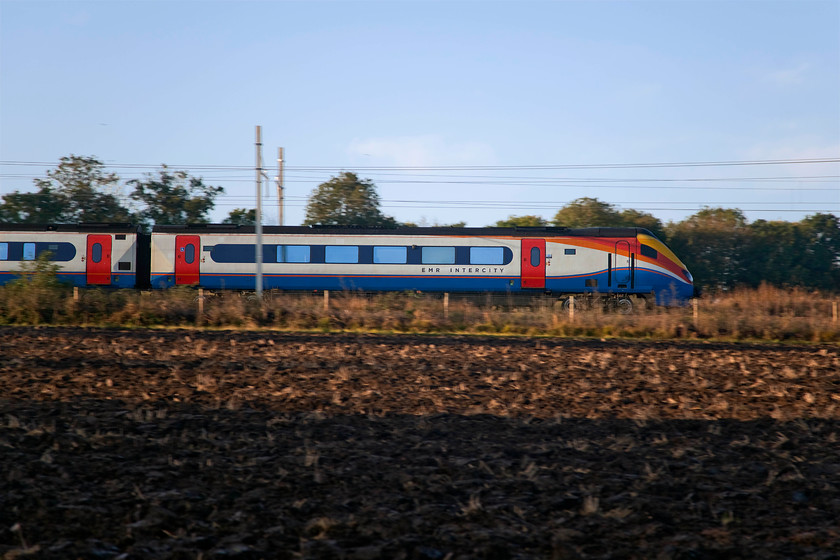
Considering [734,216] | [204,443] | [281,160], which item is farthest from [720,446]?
[734,216]

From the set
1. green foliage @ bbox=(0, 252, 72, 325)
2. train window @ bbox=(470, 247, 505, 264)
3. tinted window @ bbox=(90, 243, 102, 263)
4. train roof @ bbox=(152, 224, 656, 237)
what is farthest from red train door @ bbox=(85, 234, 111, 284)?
train window @ bbox=(470, 247, 505, 264)

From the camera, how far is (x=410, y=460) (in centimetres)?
723

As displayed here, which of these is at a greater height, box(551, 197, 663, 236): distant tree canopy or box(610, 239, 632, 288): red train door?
box(551, 197, 663, 236): distant tree canopy

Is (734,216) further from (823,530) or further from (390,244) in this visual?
(823,530)

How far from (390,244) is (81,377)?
57.9 ft

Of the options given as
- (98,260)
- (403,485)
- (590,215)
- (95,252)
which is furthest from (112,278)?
(590,215)

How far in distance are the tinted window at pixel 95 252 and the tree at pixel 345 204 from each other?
2346 centimetres

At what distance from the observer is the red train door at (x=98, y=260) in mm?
29062

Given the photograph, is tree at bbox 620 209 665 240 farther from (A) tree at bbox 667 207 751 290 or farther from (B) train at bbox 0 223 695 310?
(B) train at bbox 0 223 695 310

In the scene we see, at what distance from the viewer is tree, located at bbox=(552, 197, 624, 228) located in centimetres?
5188

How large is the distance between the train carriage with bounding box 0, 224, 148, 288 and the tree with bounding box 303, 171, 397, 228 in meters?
23.3

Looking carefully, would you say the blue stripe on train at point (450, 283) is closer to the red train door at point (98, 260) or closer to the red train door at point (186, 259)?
the red train door at point (186, 259)

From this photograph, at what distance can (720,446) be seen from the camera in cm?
812

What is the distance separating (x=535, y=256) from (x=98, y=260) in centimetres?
1800
